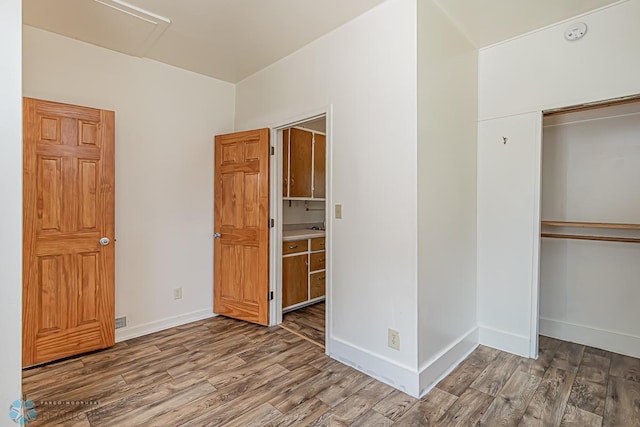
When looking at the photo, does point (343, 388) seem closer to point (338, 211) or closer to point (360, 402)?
point (360, 402)

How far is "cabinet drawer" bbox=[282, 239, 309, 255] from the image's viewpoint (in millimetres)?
3680

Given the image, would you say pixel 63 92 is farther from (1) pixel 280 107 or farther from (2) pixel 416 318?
(2) pixel 416 318

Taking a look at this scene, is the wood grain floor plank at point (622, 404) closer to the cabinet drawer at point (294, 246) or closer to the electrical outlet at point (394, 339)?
the electrical outlet at point (394, 339)

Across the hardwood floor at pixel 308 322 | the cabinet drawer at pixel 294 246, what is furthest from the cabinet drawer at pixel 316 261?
the hardwood floor at pixel 308 322

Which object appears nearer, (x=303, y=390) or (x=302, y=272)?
(x=303, y=390)

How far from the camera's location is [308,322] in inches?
138

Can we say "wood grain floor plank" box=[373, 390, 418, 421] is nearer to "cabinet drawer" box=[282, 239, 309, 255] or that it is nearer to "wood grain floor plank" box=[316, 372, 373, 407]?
"wood grain floor plank" box=[316, 372, 373, 407]

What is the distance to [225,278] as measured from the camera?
358 cm

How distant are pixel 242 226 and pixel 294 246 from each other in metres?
0.68

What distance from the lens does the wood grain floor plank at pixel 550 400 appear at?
1900mm

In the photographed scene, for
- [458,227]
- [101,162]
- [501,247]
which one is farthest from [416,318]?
[101,162]

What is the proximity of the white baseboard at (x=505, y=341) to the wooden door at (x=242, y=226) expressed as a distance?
2.08 metres

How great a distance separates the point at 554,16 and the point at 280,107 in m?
2.35

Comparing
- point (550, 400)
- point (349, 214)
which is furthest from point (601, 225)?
point (349, 214)
